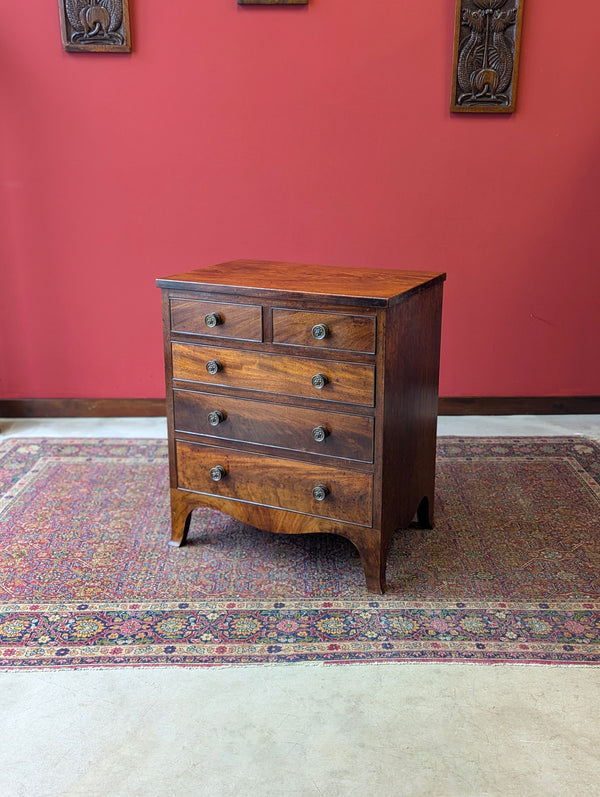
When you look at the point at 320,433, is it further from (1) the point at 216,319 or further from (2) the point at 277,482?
(1) the point at 216,319

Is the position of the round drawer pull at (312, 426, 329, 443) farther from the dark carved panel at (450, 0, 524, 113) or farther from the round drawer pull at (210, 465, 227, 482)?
the dark carved panel at (450, 0, 524, 113)

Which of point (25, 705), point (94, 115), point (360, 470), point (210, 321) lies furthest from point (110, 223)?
point (25, 705)

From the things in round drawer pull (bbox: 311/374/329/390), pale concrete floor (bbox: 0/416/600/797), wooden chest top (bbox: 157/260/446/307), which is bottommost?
pale concrete floor (bbox: 0/416/600/797)

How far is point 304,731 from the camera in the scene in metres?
1.75

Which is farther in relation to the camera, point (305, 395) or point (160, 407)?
point (160, 407)

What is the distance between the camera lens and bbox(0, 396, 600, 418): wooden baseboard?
12.6 feet

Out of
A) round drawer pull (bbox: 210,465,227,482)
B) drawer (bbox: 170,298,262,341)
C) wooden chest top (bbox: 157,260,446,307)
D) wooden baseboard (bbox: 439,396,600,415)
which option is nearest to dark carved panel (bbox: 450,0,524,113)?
wooden baseboard (bbox: 439,396,600,415)

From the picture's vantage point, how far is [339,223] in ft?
12.1

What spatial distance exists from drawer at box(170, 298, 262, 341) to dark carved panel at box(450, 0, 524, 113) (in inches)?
70.7

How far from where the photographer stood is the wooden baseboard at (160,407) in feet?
12.6

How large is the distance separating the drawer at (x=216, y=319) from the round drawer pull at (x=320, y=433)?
30 centimetres

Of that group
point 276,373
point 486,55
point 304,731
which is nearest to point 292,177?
point 486,55

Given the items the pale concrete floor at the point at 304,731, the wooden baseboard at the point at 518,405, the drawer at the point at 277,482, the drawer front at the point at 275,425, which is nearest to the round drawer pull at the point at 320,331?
the drawer front at the point at 275,425

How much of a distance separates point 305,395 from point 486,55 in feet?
6.69
